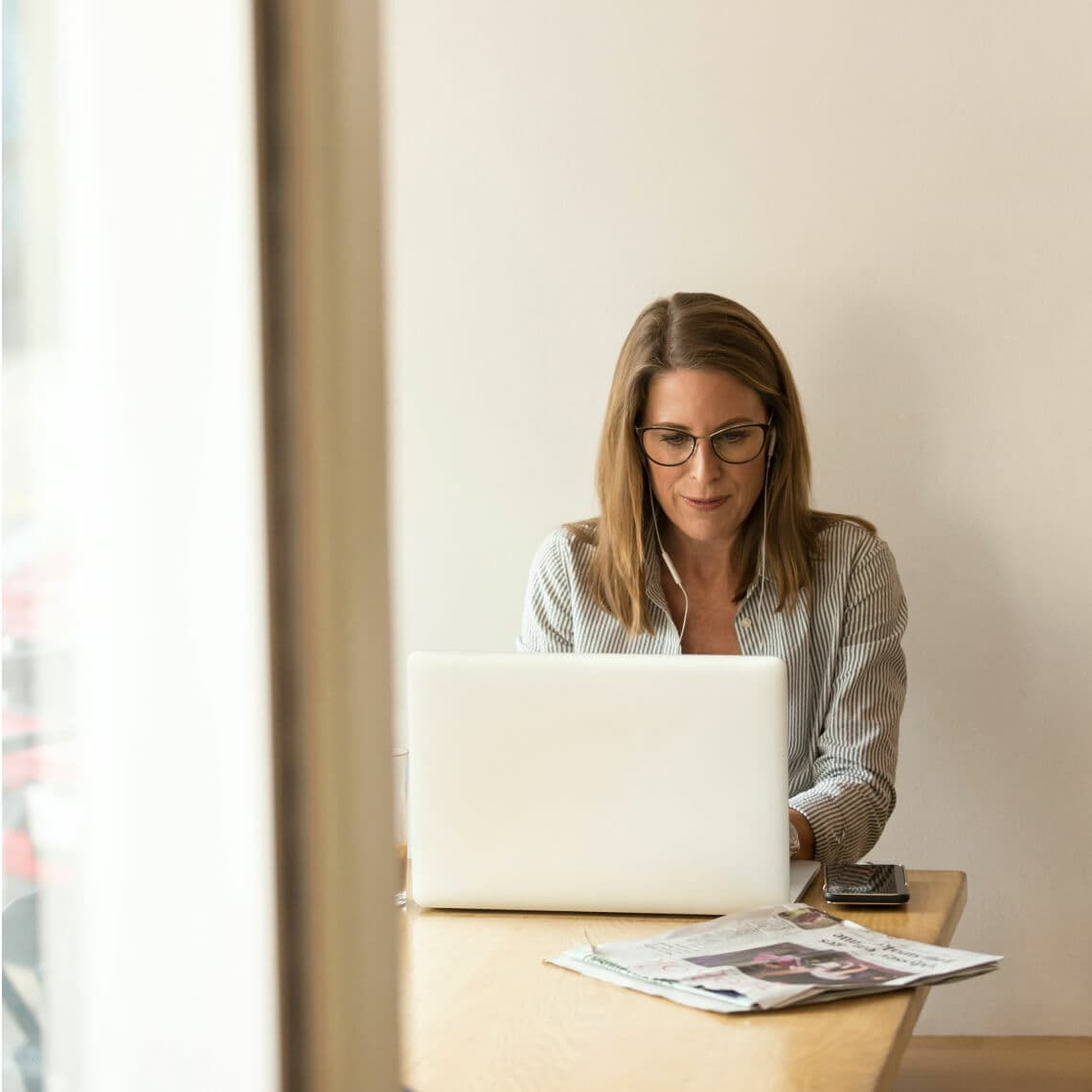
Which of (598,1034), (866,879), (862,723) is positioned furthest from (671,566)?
(598,1034)

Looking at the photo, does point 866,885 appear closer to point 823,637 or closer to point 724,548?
point 823,637

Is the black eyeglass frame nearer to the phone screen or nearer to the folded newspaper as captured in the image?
the phone screen

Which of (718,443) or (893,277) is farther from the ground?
(893,277)

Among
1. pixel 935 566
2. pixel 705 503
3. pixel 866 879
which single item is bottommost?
pixel 866 879

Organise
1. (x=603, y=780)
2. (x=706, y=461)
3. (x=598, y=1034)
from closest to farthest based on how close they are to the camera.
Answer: (x=598, y=1034)
(x=603, y=780)
(x=706, y=461)

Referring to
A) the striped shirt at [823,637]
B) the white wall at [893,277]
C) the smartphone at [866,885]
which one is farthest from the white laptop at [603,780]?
the white wall at [893,277]

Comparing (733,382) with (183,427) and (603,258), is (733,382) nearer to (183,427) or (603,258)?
(603,258)

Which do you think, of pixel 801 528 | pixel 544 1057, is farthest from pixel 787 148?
pixel 544 1057

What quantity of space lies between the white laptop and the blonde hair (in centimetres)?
66

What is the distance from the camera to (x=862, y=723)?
6.05 feet

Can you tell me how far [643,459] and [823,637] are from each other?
1.29 feet

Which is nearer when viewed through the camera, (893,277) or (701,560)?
(701,560)

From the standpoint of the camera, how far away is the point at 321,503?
302 millimetres

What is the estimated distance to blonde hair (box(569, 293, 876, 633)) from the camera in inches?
78.5
